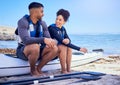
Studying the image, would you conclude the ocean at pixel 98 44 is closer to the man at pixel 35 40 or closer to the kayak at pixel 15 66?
the kayak at pixel 15 66

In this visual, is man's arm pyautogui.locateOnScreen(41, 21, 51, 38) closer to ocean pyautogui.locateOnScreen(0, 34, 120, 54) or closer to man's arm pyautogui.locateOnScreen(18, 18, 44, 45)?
man's arm pyautogui.locateOnScreen(18, 18, 44, 45)

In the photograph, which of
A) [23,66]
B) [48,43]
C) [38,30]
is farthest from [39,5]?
[23,66]

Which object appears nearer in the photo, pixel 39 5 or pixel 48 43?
pixel 48 43

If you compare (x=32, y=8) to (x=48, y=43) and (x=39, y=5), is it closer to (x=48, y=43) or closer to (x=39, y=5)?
(x=39, y=5)

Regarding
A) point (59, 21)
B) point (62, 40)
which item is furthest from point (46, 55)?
point (59, 21)

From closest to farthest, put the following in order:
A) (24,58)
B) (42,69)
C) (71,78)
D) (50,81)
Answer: (50,81) → (71,78) → (24,58) → (42,69)

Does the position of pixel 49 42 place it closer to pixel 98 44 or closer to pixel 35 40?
pixel 35 40

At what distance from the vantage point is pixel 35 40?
446cm

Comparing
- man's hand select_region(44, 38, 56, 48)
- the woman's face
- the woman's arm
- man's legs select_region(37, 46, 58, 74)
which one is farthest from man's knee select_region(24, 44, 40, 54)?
the woman's face

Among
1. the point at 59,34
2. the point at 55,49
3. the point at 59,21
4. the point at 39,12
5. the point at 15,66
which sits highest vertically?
the point at 39,12

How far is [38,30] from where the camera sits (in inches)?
190

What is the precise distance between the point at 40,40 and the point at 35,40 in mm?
82

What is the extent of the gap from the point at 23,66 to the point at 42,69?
1.46 feet

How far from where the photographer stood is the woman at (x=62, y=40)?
495cm
